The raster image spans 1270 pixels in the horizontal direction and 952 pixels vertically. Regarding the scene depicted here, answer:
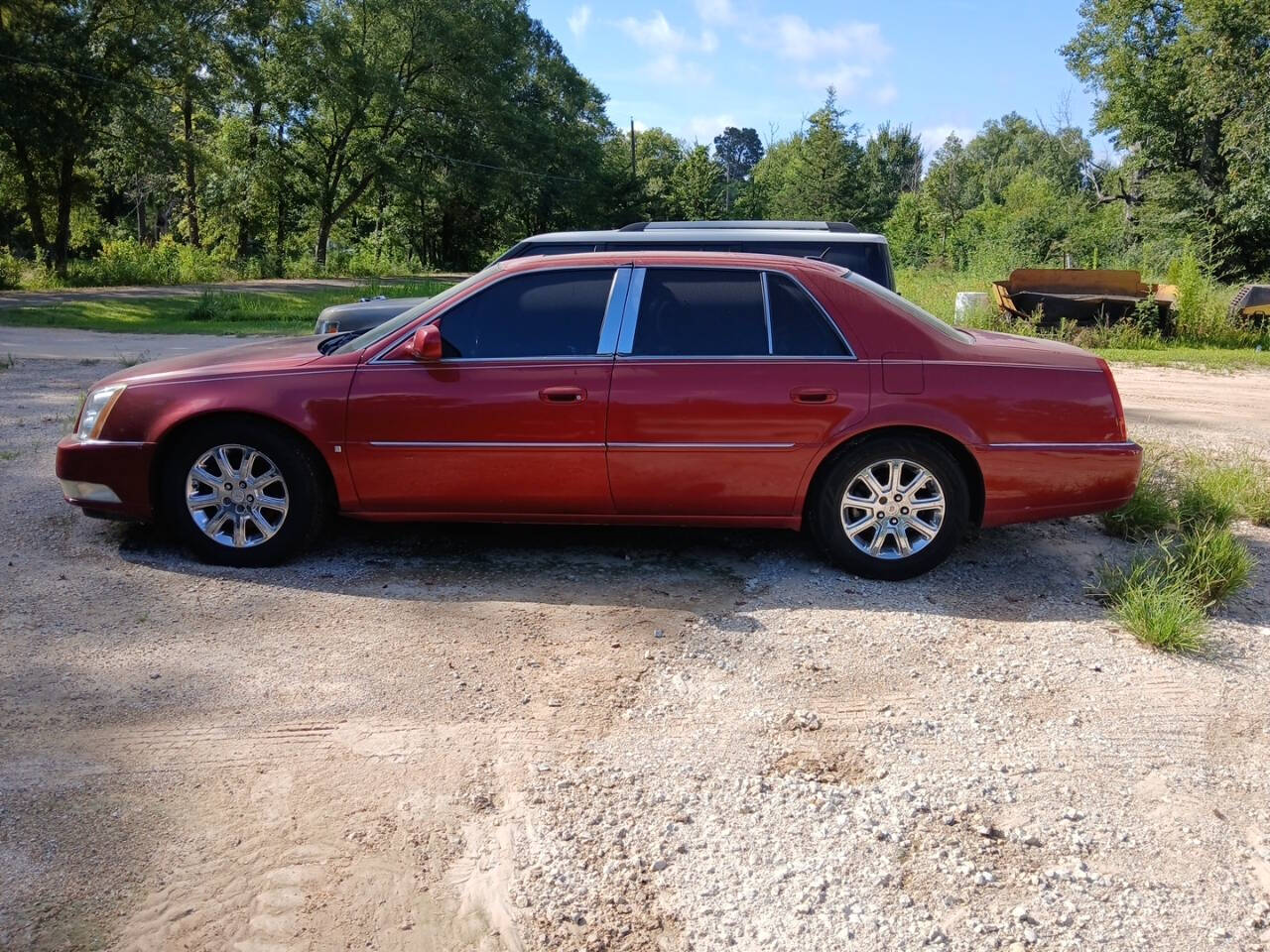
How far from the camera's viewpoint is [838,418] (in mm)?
4883

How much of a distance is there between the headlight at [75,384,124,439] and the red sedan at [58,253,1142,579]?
19 millimetres

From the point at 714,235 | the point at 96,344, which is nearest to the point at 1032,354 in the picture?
the point at 714,235

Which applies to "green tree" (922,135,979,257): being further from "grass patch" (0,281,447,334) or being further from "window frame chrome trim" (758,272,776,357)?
"window frame chrome trim" (758,272,776,357)

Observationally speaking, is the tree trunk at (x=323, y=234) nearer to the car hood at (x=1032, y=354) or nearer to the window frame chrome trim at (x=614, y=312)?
the window frame chrome trim at (x=614, y=312)

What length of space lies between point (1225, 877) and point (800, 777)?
120cm

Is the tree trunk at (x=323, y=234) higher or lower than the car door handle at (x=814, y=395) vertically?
higher

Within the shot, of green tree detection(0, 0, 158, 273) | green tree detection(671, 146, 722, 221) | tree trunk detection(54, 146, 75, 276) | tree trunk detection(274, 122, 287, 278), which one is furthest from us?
green tree detection(671, 146, 722, 221)

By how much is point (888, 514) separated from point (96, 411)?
4010mm

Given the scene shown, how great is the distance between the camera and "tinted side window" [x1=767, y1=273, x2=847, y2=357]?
197 inches

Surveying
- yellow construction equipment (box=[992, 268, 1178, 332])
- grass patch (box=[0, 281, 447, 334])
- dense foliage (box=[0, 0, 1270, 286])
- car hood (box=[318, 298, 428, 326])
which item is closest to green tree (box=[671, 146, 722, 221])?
dense foliage (box=[0, 0, 1270, 286])

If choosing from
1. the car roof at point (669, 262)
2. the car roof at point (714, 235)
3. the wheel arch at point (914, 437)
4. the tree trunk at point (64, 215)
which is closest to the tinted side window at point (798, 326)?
the car roof at point (669, 262)

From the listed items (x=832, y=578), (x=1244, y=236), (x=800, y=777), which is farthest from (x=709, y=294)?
(x=1244, y=236)

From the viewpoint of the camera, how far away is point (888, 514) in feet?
16.3

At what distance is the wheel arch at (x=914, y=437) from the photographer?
4938mm
